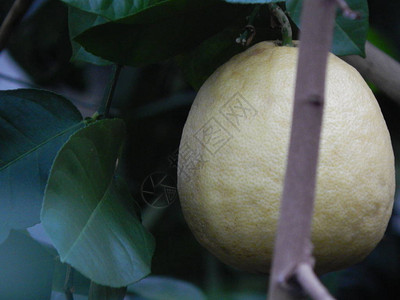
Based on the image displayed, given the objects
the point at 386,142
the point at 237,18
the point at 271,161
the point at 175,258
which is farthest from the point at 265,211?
the point at 175,258

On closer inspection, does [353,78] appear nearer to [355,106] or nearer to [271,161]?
[355,106]

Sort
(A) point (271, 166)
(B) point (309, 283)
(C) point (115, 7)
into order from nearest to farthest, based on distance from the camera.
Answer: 1. (B) point (309, 283)
2. (A) point (271, 166)
3. (C) point (115, 7)

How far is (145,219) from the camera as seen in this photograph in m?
1.17

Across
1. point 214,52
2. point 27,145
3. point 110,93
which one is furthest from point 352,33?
point 27,145

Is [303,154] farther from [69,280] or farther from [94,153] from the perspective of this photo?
[69,280]

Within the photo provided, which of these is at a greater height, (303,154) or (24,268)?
(303,154)

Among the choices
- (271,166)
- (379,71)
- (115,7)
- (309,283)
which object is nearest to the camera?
(309,283)

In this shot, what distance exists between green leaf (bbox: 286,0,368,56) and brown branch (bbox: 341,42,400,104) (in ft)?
0.66

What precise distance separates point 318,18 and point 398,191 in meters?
0.96

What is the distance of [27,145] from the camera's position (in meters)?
0.72

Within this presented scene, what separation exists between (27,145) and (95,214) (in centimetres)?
16

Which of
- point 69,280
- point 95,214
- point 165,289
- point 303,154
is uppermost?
point 303,154

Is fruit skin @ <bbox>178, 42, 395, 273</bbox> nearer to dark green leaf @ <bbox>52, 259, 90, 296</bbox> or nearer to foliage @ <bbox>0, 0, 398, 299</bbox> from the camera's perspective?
foliage @ <bbox>0, 0, 398, 299</bbox>

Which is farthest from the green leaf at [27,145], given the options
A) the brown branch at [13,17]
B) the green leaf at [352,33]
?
the green leaf at [352,33]
